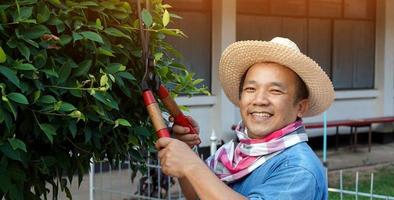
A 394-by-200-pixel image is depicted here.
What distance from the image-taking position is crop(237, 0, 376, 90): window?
10570 millimetres

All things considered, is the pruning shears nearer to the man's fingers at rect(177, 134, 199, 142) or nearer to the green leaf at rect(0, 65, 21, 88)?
the man's fingers at rect(177, 134, 199, 142)

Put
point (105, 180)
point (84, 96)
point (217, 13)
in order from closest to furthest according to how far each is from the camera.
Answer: point (84, 96)
point (105, 180)
point (217, 13)

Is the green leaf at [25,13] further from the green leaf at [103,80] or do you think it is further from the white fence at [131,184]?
the white fence at [131,184]

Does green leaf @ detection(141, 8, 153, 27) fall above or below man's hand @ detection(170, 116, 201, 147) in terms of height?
above

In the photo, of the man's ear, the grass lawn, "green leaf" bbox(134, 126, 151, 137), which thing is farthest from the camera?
the grass lawn

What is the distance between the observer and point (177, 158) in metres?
1.87

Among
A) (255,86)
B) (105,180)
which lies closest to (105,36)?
(255,86)

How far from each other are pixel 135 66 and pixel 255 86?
0.39 metres

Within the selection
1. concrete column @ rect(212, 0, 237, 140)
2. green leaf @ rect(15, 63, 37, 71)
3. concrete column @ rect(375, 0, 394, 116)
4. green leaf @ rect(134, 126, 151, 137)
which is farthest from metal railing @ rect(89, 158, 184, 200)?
concrete column @ rect(375, 0, 394, 116)

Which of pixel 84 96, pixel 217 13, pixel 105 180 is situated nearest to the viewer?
pixel 84 96

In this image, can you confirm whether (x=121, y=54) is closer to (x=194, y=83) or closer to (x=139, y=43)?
(x=139, y=43)

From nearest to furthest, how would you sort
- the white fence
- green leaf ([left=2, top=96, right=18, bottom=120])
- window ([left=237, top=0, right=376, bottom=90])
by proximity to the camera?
1. green leaf ([left=2, top=96, right=18, bottom=120])
2. the white fence
3. window ([left=237, top=0, right=376, bottom=90])

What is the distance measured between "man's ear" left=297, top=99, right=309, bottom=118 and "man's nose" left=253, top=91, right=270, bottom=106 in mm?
137

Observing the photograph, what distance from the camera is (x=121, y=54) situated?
2139 mm
